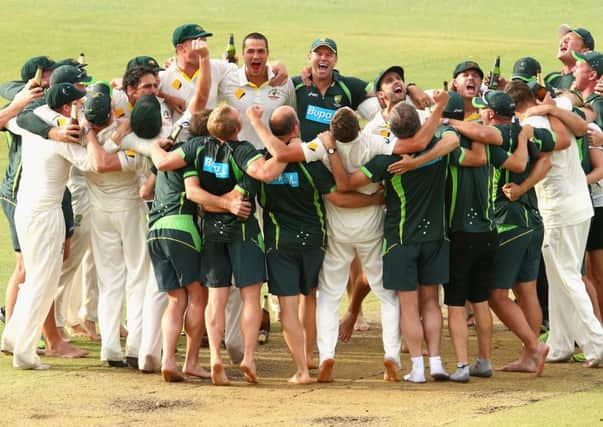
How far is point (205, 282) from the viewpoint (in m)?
10.1

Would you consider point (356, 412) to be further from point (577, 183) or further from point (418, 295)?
point (577, 183)

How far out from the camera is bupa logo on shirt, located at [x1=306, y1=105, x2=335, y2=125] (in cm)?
1169

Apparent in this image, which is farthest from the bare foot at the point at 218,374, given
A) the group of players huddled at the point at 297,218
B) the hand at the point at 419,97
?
the hand at the point at 419,97

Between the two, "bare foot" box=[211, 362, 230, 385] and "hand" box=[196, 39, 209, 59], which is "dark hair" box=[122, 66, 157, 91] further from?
Result: "bare foot" box=[211, 362, 230, 385]

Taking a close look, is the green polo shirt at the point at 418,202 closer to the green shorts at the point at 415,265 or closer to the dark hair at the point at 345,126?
the green shorts at the point at 415,265

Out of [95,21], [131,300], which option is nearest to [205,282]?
[131,300]

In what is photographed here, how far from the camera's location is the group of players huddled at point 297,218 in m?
10.0

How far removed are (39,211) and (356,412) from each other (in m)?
3.12

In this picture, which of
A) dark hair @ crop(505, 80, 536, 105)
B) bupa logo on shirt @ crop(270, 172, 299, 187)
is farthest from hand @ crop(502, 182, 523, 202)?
bupa logo on shirt @ crop(270, 172, 299, 187)

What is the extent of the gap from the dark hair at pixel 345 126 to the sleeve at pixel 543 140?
1.59 meters

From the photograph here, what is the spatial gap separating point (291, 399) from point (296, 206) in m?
1.51

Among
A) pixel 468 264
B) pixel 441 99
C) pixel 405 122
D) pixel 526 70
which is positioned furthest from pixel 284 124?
pixel 526 70

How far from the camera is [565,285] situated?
35.7 ft

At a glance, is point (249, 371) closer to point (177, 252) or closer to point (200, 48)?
point (177, 252)
